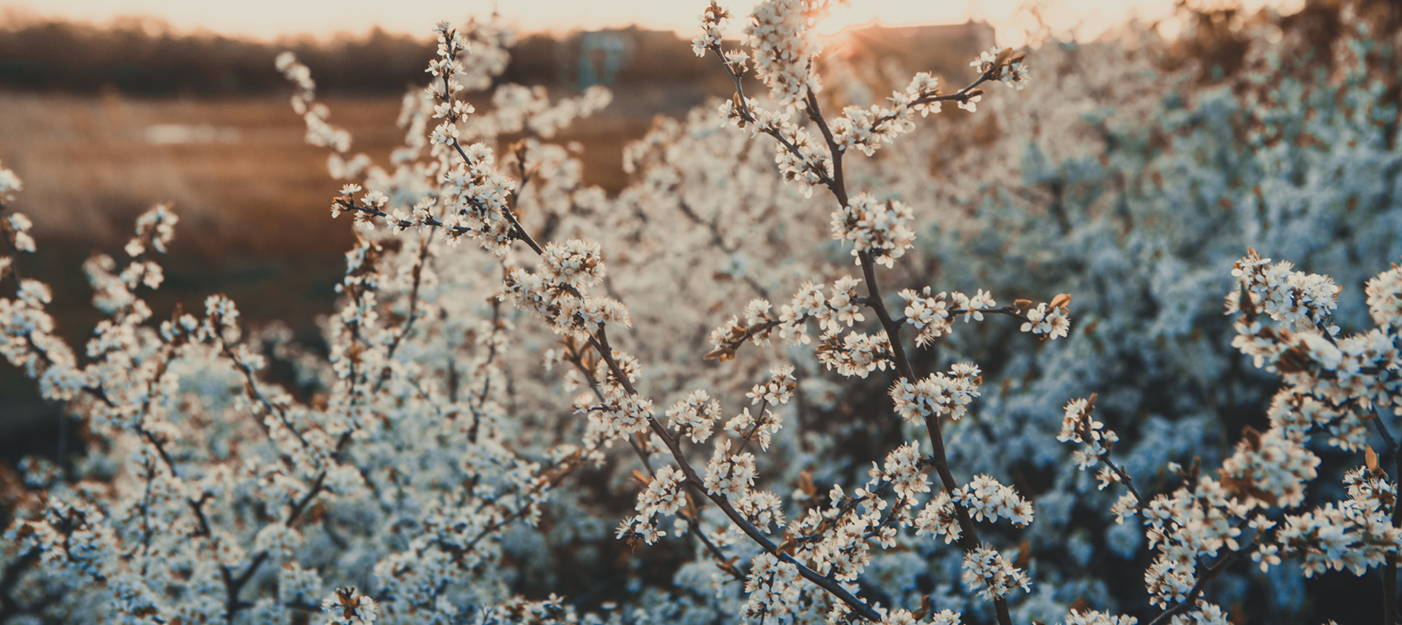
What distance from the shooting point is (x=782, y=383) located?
1837 millimetres

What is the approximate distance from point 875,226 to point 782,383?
0.49m

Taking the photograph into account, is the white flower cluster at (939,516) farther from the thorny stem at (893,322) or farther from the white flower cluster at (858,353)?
the white flower cluster at (858,353)

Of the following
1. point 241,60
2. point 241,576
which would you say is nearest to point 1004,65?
point 241,576

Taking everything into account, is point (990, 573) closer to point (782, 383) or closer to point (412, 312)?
point (782, 383)

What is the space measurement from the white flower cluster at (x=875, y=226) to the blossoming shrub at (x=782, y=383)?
0.01 metres

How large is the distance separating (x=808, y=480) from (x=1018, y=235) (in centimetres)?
376

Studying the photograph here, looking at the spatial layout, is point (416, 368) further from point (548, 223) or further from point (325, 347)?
point (325, 347)

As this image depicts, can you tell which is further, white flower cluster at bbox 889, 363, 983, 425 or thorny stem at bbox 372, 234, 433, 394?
thorny stem at bbox 372, 234, 433, 394

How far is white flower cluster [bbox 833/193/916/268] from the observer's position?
1.54 meters

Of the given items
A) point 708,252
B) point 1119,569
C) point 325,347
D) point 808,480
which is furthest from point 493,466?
point 325,347

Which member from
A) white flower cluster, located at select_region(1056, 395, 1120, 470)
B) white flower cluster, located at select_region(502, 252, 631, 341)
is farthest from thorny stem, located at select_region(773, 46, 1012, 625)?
white flower cluster, located at select_region(502, 252, 631, 341)

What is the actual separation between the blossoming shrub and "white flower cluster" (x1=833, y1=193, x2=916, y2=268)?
→ 0.01 meters

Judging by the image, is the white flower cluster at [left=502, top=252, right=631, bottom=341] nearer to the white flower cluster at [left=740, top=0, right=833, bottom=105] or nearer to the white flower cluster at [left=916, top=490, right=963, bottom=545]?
the white flower cluster at [left=740, top=0, right=833, bottom=105]

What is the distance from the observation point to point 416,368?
10.1ft
